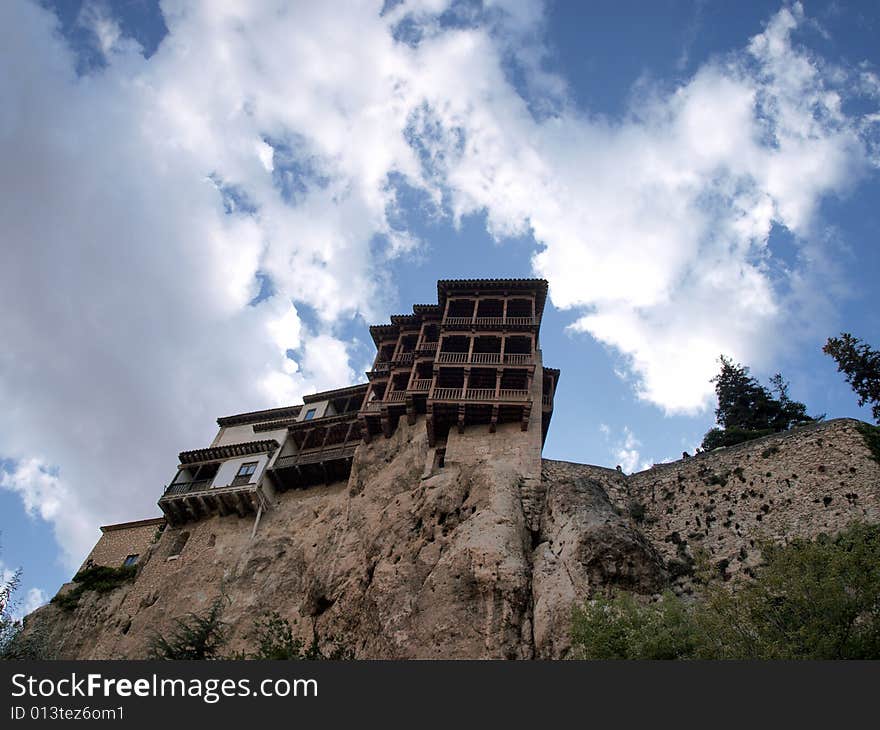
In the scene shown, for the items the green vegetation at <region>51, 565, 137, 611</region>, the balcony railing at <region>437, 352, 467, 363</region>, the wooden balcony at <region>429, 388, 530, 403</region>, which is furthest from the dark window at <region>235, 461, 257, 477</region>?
the balcony railing at <region>437, 352, 467, 363</region>

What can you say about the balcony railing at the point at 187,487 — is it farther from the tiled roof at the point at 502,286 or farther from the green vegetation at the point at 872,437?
the green vegetation at the point at 872,437

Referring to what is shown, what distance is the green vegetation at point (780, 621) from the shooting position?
1395 cm

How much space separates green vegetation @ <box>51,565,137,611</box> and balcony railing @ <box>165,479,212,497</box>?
16.4 ft

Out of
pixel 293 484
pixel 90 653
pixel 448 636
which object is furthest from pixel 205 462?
pixel 448 636

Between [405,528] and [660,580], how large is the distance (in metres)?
10.7

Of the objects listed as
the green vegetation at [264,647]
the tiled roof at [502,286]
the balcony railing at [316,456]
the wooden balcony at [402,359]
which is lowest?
the green vegetation at [264,647]

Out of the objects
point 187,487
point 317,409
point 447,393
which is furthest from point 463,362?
point 187,487

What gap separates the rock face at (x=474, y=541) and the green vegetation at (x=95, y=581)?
→ 0.79 m

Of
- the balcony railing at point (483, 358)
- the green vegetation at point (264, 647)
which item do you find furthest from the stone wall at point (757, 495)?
the green vegetation at point (264, 647)

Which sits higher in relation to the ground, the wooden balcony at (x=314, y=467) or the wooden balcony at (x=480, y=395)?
the wooden balcony at (x=480, y=395)

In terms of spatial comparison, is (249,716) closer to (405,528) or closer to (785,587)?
(785,587)

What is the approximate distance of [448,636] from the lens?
21.8m

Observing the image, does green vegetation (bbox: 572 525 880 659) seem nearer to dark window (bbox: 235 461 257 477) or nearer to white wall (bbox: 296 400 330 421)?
dark window (bbox: 235 461 257 477)

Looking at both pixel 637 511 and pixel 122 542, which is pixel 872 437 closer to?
pixel 637 511
